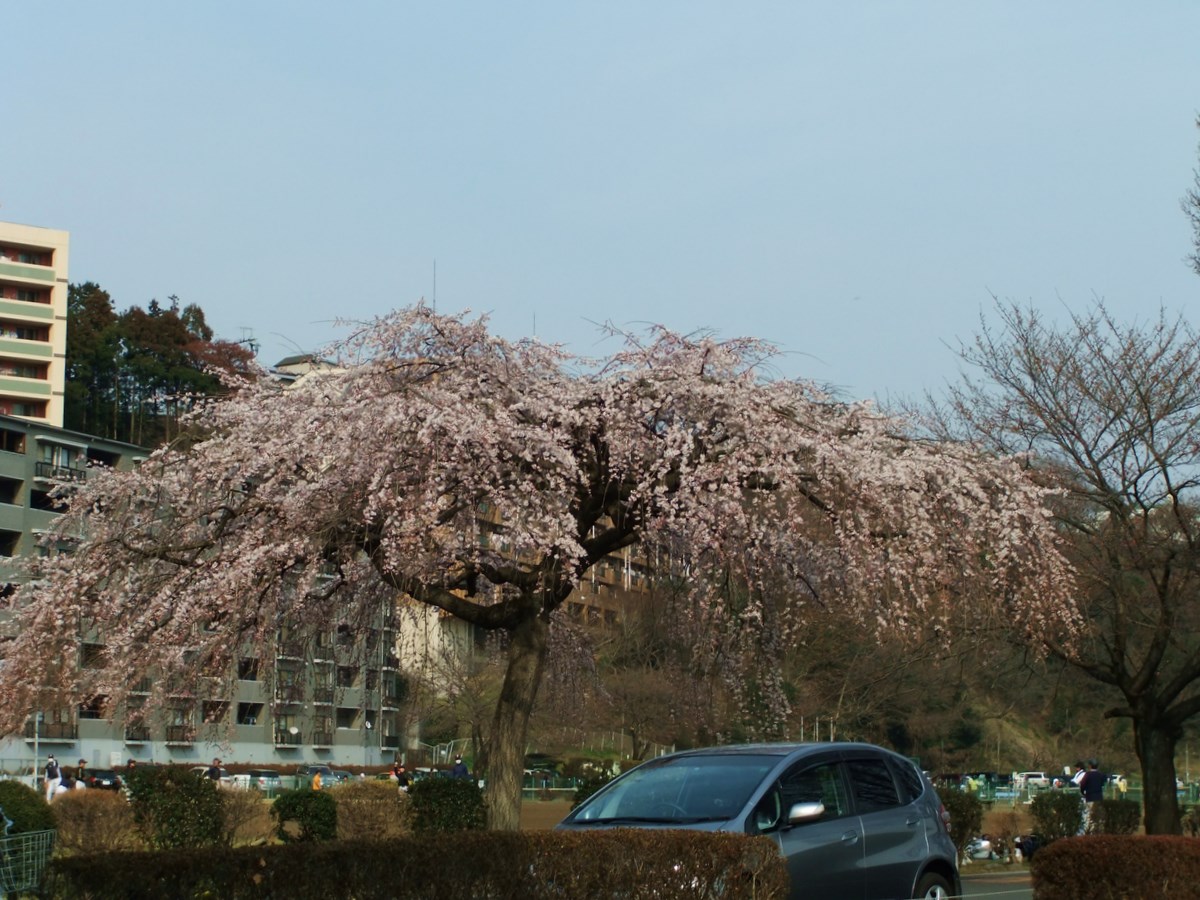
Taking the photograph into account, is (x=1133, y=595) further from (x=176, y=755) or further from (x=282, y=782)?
(x=176, y=755)

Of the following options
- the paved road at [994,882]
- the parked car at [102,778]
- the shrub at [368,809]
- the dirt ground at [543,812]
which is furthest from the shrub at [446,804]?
the parked car at [102,778]

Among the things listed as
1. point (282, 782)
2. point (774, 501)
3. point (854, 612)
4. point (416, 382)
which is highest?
point (416, 382)

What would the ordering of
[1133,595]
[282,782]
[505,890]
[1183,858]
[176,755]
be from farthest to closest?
[176,755]
[282,782]
[1133,595]
[1183,858]
[505,890]

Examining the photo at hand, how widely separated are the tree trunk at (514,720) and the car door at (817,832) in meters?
5.88

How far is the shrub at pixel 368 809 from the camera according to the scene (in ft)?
73.6

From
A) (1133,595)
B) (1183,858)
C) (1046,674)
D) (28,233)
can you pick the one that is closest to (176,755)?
(28,233)

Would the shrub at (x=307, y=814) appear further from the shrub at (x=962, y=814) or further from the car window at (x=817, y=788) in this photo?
the car window at (x=817, y=788)

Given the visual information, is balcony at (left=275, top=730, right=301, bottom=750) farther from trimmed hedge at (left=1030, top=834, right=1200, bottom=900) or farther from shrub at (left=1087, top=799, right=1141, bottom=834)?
trimmed hedge at (left=1030, top=834, right=1200, bottom=900)

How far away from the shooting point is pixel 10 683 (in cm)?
1650

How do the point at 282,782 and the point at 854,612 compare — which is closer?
the point at 854,612

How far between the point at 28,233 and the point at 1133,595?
75.3 meters

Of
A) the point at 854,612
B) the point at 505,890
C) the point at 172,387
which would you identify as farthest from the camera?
the point at 172,387

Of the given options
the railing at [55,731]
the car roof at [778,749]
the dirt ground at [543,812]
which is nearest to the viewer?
the car roof at [778,749]

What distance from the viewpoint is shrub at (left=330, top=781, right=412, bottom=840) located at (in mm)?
22422
